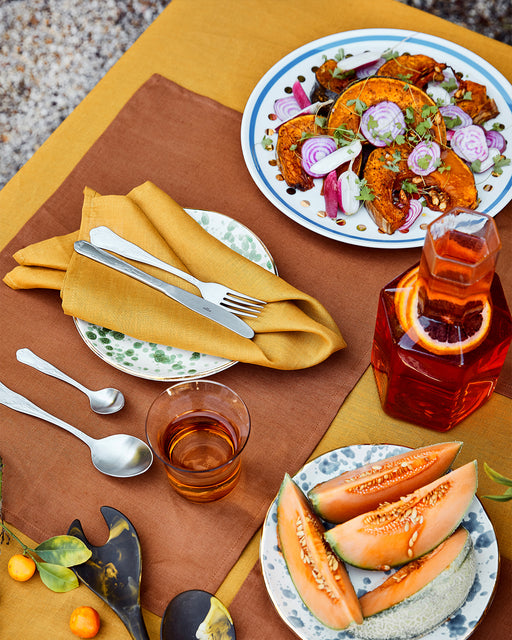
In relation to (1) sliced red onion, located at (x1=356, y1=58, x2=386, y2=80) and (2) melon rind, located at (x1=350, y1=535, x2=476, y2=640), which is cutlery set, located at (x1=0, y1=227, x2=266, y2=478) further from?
(1) sliced red onion, located at (x1=356, y1=58, x2=386, y2=80)

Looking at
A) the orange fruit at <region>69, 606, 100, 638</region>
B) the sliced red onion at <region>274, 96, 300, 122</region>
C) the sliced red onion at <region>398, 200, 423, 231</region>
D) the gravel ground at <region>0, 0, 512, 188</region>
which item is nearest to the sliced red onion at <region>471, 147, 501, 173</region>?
the sliced red onion at <region>398, 200, 423, 231</region>

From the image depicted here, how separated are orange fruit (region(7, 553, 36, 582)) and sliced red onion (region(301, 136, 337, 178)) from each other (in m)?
0.77

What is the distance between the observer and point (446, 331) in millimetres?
934

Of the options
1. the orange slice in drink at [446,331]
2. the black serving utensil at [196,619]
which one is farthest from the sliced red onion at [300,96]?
the black serving utensil at [196,619]

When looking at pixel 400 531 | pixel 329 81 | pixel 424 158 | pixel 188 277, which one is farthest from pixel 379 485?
pixel 329 81

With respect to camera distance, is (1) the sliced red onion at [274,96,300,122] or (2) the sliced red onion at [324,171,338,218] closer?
(2) the sliced red onion at [324,171,338,218]

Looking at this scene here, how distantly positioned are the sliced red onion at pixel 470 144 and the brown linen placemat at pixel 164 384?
0.20m

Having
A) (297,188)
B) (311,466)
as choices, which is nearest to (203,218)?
(297,188)

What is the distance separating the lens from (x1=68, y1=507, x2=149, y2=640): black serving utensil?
2.98 feet

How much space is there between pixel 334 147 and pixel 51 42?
218 cm

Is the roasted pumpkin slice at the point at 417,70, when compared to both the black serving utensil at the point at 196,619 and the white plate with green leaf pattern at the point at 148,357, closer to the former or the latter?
the white plate with green leaf pattern at the point at 148,357

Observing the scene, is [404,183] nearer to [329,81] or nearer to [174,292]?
[329,81]

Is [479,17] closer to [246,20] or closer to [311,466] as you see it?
[246,20]

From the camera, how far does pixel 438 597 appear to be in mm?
825
